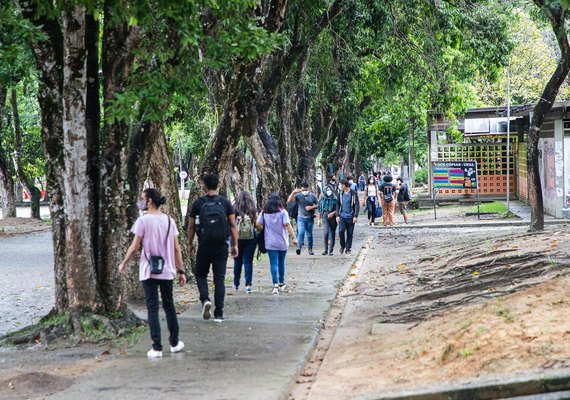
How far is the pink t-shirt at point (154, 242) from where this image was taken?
30.5 ft

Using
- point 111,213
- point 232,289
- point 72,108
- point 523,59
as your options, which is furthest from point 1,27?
point 523,59

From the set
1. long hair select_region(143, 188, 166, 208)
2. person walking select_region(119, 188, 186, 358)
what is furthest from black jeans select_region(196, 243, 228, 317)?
long hair select_region(143, 188, 166, 208)

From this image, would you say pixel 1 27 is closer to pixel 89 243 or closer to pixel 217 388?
pixel 89 243

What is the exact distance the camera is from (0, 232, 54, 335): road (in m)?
13.5

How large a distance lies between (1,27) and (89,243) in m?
2.44

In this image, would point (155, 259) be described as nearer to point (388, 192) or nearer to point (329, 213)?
point (329, 213)

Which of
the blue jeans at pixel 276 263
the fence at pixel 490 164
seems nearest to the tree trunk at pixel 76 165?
the blue jeans at pixel 276 263

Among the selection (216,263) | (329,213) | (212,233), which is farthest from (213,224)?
(329,213)

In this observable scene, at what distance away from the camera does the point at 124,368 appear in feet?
28.7

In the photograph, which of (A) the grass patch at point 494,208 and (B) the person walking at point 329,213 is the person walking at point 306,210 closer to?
(B) the person walking at point 329,213

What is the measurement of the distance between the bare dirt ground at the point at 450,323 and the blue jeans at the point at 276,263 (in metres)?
0.97

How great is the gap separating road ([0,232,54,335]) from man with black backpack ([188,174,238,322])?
2730 millimetres

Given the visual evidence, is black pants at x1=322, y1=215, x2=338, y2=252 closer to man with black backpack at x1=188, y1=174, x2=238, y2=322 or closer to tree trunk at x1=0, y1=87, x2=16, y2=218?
man with black backpack at x1=188, y1=174, x2=238, y2=322

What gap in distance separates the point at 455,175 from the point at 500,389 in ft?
106
